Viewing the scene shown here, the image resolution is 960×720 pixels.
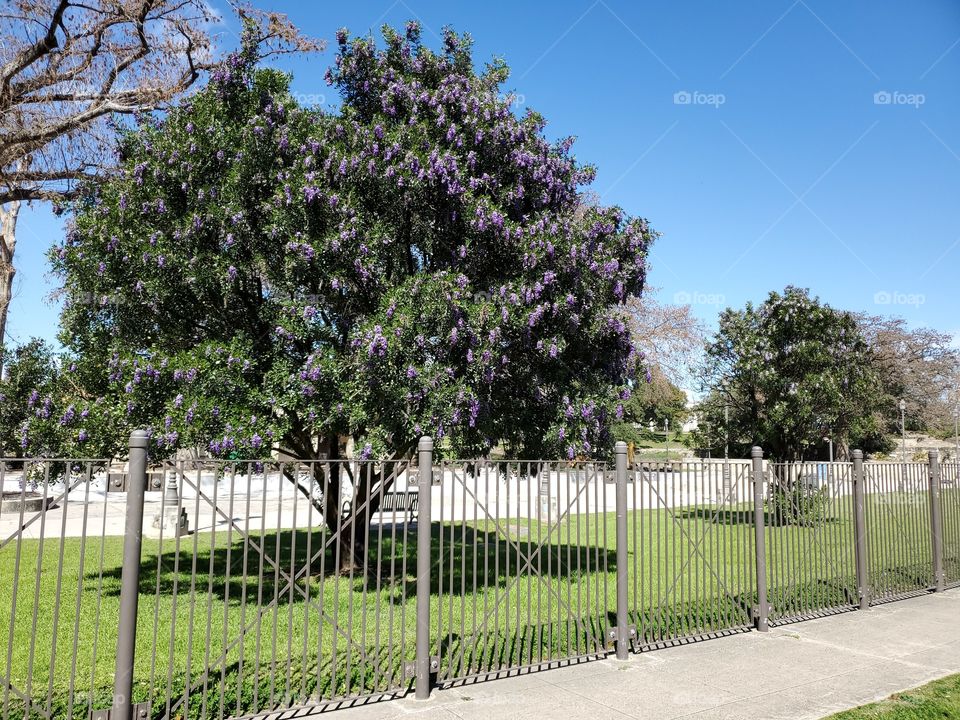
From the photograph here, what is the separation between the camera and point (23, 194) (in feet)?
55.0

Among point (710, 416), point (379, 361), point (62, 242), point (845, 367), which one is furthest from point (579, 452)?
point (710, 416)

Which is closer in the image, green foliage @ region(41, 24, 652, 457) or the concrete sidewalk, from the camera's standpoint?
the concrete sidewalk

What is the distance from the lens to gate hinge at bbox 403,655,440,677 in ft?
19.4

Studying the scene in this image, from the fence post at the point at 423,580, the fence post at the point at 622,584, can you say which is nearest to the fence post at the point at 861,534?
the fence post at the point at 622,584

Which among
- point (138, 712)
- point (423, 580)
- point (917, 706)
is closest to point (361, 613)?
point (423, 580)

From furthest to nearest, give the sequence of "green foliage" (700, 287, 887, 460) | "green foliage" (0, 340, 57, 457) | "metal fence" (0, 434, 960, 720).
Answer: "green foliage" (700, 287, 887, 460)
"green foliage" (0, 340, 57, 457)
"metal fence" (0, 434, 960, 720)

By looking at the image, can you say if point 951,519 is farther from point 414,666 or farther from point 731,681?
point 414,666

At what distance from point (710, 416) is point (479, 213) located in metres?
21.1

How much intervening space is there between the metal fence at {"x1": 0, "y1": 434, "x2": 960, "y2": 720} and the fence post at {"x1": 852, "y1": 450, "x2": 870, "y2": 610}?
3 cm

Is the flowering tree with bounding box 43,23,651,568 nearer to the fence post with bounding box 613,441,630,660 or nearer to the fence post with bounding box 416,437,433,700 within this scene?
the fence post with bounding box 613,441,630,660

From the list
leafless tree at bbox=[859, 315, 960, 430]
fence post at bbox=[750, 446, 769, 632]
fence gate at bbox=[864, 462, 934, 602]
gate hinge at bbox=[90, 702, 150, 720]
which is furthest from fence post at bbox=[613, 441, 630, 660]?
leafless tree at bbox=[859, 315, 960, 430]

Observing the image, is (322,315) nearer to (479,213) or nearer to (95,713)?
(479,213)

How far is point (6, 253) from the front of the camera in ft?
59.2

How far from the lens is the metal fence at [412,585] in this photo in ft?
16.9
